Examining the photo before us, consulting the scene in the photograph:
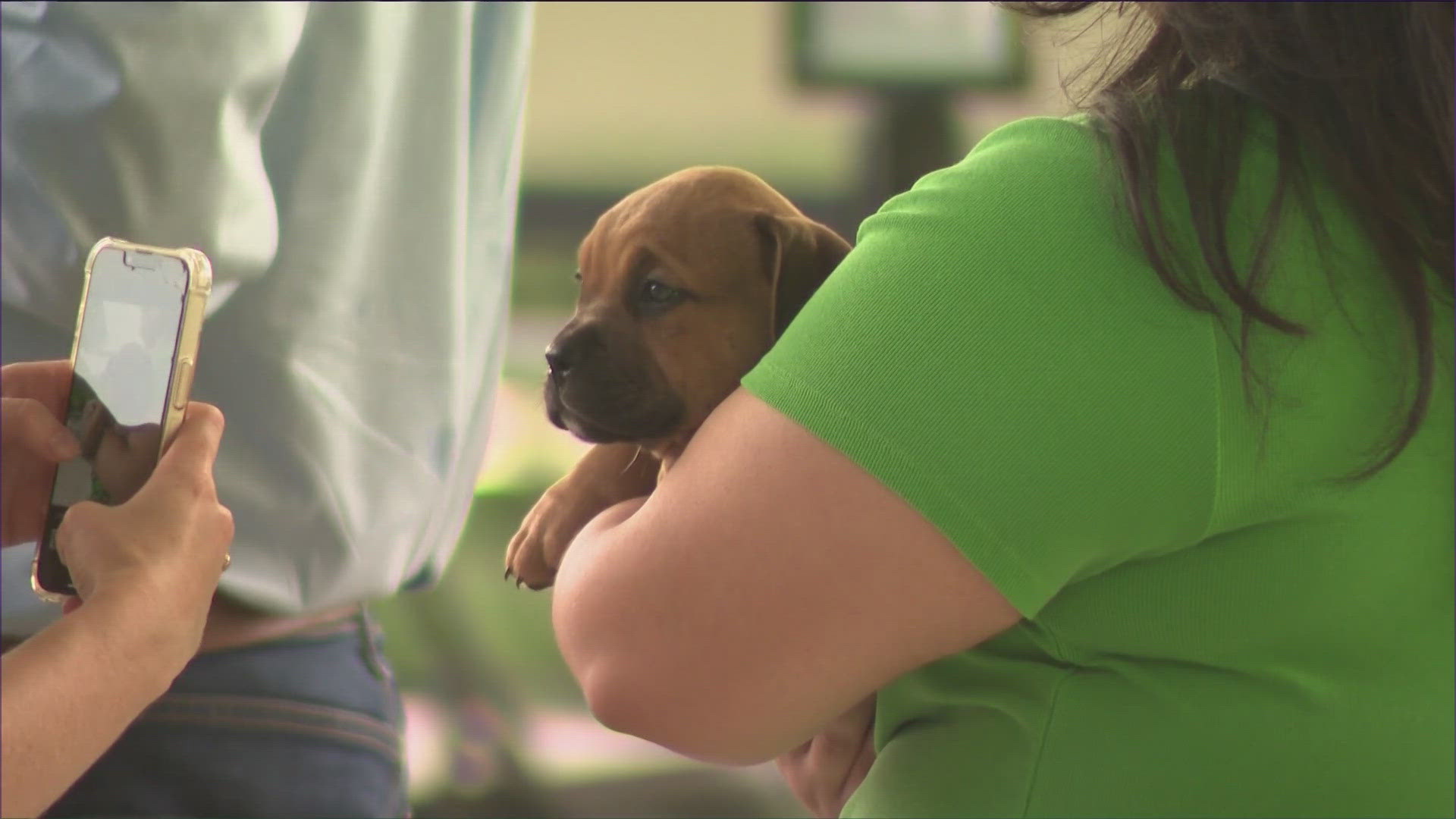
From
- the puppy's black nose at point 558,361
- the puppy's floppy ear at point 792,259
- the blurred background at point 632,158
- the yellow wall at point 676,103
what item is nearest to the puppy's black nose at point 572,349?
the puppy's black nose at point 558,361

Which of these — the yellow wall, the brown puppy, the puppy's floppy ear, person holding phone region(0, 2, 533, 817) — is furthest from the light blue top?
the yellow wall

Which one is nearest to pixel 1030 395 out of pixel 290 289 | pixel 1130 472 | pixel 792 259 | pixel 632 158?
pixel 1130 472

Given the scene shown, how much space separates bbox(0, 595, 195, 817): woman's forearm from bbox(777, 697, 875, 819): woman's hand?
1.07 ft

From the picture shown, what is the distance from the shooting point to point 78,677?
39cm

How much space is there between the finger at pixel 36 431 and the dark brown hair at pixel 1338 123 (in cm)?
40

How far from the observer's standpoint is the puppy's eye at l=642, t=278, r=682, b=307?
75cm

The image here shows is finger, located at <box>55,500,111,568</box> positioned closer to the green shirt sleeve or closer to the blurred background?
the green shirt sleeve

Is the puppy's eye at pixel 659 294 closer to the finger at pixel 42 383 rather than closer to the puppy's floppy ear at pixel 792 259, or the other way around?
the puppy's floppy ear at pixel 792 259

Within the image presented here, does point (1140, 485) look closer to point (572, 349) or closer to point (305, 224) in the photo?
point (572, 349)

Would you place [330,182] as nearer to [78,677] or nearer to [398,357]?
[398,357]

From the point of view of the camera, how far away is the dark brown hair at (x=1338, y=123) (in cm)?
51

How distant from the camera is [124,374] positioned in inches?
19.0

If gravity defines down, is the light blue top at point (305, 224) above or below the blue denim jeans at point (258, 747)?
above

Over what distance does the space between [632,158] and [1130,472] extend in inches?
48.9
